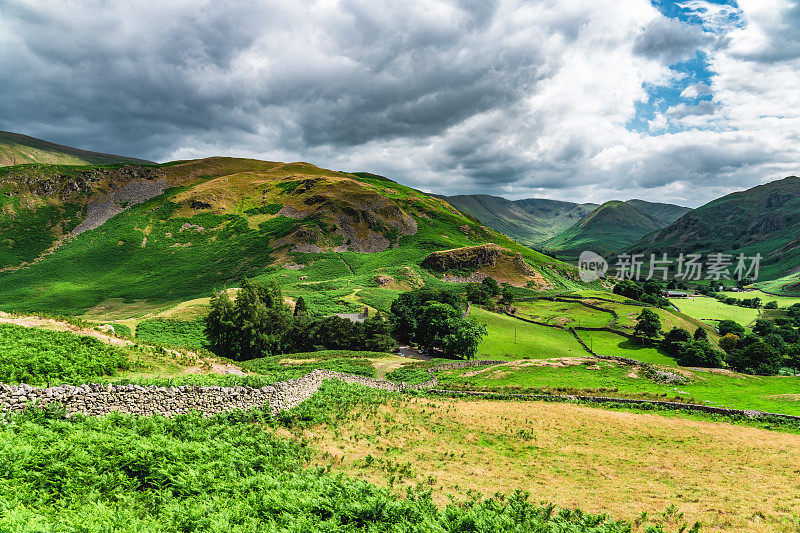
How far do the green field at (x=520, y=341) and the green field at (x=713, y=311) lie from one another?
89.4 meters

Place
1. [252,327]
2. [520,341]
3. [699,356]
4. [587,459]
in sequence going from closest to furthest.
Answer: [587,459], [252,327], [699,356], [520,341]

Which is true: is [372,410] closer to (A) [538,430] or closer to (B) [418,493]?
(B) [418,493]

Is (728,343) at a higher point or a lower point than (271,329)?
higher

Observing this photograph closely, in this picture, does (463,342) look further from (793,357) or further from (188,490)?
(793,357)

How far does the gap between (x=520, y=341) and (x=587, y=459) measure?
55148mm

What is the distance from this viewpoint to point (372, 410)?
26.3 meters

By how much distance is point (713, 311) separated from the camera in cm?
15050

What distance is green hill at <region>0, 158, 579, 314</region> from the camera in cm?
10650

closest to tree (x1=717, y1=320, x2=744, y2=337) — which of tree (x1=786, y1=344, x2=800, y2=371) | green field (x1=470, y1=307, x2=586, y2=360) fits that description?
tree (x1=786, y1=344, x2=800, y2=371)

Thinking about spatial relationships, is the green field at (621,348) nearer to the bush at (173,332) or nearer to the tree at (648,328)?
the tree at (648,328)

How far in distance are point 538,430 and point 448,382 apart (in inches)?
697

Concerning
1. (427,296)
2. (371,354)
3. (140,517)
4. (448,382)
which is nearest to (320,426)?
(140,517)

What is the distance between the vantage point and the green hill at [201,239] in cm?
10650

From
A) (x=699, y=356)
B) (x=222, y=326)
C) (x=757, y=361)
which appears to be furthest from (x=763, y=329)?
(x=222, y=326)
